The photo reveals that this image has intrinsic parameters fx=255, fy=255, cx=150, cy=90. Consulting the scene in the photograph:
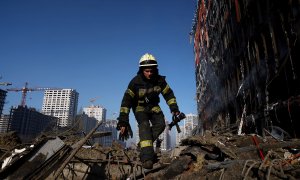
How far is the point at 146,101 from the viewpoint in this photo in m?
4.87

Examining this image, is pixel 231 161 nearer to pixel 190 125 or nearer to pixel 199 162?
pixel 199 162

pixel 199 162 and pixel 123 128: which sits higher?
pixel 123 128

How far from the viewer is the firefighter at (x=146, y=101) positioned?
4602mm

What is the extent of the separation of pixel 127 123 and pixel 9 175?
2.33 metres

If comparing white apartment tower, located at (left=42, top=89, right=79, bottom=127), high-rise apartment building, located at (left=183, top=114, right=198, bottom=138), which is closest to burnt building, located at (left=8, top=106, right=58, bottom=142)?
high-rise apartment building, located at (left=183, top=114, right=198, bottom=138)

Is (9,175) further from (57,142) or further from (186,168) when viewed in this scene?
(186,168)

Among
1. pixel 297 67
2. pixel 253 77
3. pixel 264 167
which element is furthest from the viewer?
pixel 253 77

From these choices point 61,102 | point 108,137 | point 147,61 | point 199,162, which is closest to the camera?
point 199,162

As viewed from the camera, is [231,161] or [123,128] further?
[123,128]

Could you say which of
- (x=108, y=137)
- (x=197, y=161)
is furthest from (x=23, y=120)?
(x=197, y=161)

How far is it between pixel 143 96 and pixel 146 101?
12 centimetres

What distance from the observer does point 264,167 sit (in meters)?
2.67

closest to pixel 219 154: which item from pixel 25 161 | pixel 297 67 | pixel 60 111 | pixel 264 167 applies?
pixel 264 167

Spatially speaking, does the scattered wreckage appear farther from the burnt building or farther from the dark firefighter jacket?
the burnt building
